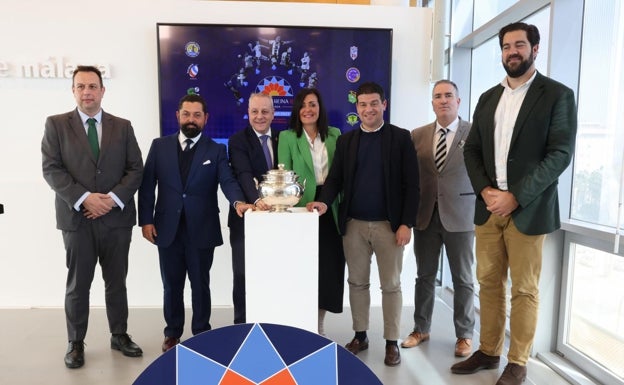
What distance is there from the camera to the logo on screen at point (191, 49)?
3.47 m

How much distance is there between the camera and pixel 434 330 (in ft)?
10.5

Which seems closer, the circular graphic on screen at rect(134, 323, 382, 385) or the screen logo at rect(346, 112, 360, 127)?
the circular graphic on screen at rect(134, 323, 382, 385)

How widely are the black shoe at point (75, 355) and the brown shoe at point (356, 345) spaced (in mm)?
1571

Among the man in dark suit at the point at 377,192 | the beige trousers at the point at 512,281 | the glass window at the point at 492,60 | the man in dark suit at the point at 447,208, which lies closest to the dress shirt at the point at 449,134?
the man in dark suit at the point at 447,208

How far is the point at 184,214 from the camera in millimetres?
2684

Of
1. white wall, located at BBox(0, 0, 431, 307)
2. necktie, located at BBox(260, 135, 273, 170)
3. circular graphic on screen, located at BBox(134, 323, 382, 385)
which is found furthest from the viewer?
white wall, located at BBox(0, 0, 431, 307)

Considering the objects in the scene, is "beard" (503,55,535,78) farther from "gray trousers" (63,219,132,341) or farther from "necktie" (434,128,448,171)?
"gray trousers" (63,219,132,341)

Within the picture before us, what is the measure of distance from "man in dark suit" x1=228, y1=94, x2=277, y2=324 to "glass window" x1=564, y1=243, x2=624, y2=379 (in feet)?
6.13

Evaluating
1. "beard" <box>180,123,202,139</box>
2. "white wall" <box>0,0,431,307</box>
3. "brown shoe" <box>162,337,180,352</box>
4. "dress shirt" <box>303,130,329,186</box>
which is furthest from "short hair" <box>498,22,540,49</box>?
"brown shoe" <box>162,337,180,352</box>

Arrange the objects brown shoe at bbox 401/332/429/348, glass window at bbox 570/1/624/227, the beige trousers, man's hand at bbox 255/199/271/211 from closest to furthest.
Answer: man's hand at bbox 255/199/271/211, the beige trousers, glass window at bbox 570/1/624/227, brown shoe at bbox 401/332/429/348

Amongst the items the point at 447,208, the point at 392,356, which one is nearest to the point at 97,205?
the point at 392,356

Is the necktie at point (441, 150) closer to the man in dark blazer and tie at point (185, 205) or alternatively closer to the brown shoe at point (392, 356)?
the brown shoe at point (392, 356)

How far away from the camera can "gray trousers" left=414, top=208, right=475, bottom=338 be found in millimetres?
2752

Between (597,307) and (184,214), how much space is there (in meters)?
2.43
